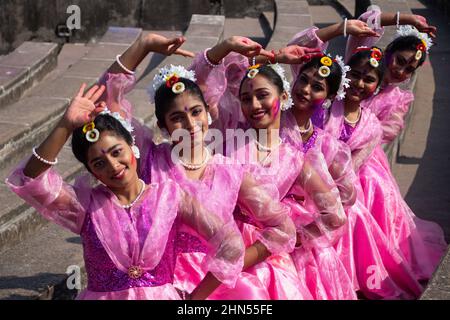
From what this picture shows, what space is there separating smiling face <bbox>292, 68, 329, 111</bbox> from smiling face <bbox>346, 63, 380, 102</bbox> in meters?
0.54

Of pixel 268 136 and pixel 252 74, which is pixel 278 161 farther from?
pixel 252 74

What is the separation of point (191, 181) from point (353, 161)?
166 centimetres

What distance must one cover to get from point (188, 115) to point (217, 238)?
1.80 feet

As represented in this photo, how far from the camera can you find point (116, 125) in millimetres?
3779

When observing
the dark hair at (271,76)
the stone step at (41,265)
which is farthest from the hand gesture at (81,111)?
the stone step at (41,265)

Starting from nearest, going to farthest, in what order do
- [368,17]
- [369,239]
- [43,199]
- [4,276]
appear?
[43,199]
[4,276]
[369,239]
[368,17]

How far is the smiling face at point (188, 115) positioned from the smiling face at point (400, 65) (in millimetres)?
2066

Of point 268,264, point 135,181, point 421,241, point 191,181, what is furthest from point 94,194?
point 421,241

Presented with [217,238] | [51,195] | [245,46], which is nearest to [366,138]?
[245,46]

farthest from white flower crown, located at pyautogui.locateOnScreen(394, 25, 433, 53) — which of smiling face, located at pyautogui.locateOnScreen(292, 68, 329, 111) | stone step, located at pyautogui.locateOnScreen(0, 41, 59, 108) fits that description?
stone step, located at pyautogui.locateOnScreen(0, 41, 59, 108)

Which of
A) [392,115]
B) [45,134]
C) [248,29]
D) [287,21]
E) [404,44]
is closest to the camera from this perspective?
[404,44]

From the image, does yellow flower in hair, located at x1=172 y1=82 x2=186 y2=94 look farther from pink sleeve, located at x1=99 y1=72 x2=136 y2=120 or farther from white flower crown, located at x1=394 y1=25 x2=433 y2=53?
white flower crown, located at x1=394 y1=25 x2=433 y2=53

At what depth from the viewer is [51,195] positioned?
3.73m
